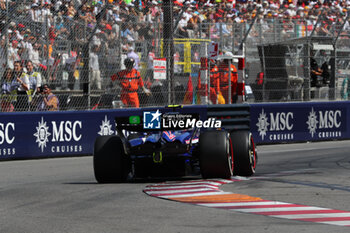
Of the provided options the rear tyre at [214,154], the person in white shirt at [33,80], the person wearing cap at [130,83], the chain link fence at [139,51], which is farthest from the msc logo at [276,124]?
the rear tyre at [214,154]

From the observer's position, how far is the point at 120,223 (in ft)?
19.8

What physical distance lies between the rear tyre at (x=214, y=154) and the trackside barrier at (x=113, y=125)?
19.9 feet

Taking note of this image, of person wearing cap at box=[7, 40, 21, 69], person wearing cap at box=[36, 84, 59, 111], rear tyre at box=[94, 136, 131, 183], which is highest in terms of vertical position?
person wearing cap at box=[7, 40, 21, 69]

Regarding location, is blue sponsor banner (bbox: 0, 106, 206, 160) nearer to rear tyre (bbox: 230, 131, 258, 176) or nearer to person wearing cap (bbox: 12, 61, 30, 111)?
person wearing cap (bbox: 12, 61, 30, 111)

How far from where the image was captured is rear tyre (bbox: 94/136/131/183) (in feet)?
29.2

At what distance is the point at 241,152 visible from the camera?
9.27 m

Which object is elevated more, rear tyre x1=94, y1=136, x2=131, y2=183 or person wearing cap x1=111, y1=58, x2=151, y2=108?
person wearing cap x1=111, y1=58, x2=151, y2=108

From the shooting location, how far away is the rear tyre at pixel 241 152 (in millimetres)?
9273

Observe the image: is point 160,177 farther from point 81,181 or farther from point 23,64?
point 23,64

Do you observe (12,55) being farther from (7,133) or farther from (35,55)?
(7,133)

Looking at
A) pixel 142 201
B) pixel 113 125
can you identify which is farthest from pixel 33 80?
pixel 142 201

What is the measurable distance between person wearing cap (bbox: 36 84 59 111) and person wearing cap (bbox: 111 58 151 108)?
130 centimetres

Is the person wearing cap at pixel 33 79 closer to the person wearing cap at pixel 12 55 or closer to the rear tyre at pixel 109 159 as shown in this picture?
the person wearing cap at pixel 12 55

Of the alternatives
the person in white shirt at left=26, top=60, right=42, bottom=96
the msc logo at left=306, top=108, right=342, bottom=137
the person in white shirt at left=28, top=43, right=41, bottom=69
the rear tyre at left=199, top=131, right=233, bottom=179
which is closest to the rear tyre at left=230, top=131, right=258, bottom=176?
the rear tyre at left=199, top=131, right=233, bottom=179
